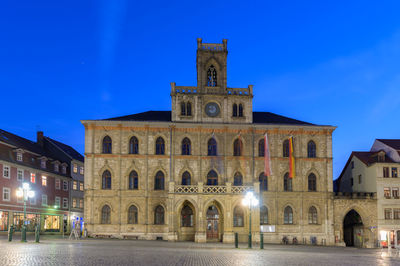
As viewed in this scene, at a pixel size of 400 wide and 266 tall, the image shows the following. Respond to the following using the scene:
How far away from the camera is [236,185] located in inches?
2106

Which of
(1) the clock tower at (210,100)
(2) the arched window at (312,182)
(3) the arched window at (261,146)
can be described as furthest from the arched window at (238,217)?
(1) the clock tower at (210,100)

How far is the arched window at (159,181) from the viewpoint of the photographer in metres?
53.1

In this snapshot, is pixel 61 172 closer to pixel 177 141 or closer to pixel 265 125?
pixel 177 141

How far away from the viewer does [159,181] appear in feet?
175

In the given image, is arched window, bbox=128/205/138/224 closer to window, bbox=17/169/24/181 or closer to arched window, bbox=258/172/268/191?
arched window, bbox=258/172/268/191

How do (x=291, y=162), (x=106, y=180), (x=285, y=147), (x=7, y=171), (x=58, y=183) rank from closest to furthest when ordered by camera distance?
(x=291, y=162)
(x=106, y=180)
(x=285, y=147)
(x=7, y=171)
(x=58, y=183)

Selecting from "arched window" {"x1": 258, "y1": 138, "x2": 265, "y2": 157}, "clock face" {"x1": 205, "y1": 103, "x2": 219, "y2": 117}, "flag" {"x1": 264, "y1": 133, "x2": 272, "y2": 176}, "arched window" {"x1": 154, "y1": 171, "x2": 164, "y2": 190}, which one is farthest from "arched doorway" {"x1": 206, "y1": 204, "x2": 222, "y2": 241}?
"clock face" {"x1": 205, "y1": 103, "x2": 219, "y2": 117}

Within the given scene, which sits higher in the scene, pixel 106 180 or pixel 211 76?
pixel 211 76

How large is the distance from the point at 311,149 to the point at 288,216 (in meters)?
8.34

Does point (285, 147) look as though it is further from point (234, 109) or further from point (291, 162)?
point (234, 109)

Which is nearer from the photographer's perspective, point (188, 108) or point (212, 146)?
point (212, 146)

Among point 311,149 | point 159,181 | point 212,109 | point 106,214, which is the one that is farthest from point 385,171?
point 106,214

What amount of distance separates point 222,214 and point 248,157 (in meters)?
7.20

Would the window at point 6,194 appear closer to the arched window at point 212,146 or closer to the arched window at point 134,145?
the arched window at point 134,145
